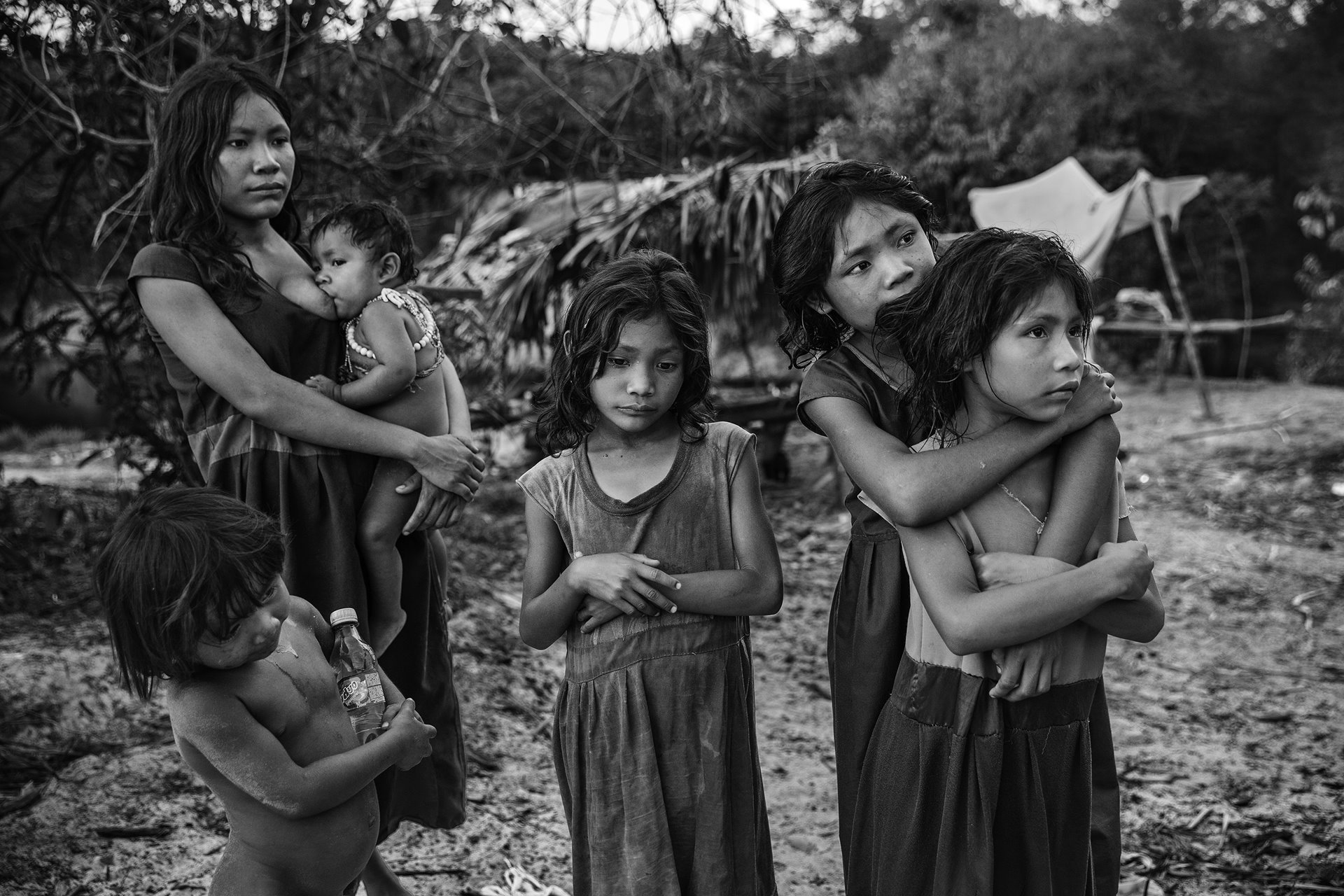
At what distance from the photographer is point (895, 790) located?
168cm

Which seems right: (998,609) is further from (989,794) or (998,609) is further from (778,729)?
(778,729)

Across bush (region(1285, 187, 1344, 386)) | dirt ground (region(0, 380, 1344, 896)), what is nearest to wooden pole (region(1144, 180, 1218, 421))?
bush (region(1285, 187, 1344, 386))

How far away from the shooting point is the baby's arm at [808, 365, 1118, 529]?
5.12 ft

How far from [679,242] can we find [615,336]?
4002 mm

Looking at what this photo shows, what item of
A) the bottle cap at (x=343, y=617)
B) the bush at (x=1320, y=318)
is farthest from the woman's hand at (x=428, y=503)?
the bush at (x=1320, y=318)

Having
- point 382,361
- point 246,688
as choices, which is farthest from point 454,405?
point 246,688

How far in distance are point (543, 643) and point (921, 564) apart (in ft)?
2.26

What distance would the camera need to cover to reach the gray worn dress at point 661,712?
179 cm

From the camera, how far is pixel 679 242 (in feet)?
18.5

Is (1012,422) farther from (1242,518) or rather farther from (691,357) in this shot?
(1242,518)

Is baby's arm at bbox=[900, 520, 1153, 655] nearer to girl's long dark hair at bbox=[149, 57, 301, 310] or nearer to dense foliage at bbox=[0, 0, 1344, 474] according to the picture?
girl's long dark hair at bbox=[149, 57, 301, 310]

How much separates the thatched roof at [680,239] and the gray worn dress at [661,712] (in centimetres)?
358

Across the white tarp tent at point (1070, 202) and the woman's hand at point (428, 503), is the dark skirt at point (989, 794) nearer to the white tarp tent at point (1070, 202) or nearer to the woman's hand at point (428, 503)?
the woman's hand at point (428, 503)

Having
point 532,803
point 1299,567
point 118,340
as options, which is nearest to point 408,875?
point 532,803
